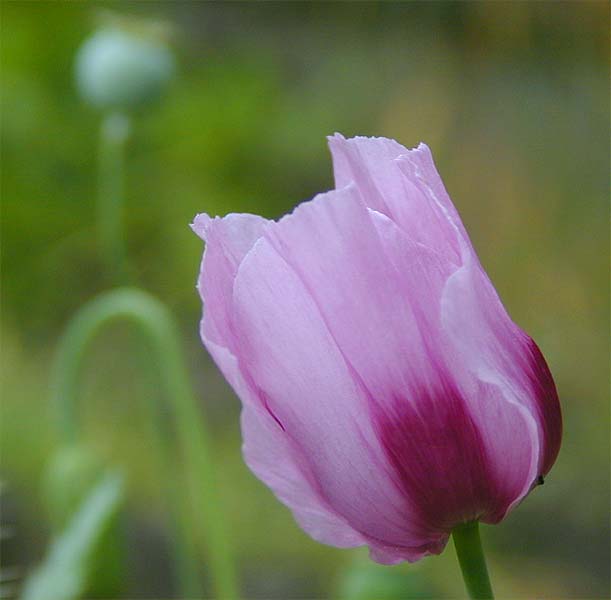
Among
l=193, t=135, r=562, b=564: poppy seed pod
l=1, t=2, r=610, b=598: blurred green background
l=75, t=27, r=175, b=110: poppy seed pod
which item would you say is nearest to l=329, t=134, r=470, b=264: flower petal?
l=193, t=135, r=562, b=564: poppy seed pod

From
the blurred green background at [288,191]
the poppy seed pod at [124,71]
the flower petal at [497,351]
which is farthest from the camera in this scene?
the blurred green background at [288,191]

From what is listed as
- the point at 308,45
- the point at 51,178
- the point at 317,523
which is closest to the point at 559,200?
the point at 308,45

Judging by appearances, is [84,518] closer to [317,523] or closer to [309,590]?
[317,523]

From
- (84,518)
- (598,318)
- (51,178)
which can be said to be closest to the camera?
(84,518)

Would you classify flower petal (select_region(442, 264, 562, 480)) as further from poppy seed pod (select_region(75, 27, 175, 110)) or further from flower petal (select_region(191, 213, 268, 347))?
poppy seed pod (select_region(75, 27, 175, 110))

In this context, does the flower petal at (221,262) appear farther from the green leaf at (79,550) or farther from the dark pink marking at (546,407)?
the green leaf at (79,550)

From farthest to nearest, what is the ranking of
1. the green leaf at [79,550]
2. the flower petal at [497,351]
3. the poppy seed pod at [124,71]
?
the poppy seed pod at [124,71] < the green leaf at [79,550] < the flower petal at [497,351]

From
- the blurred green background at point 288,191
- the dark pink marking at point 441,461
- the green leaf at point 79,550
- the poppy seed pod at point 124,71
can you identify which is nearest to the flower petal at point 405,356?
the dark pink marking at point 441,461
